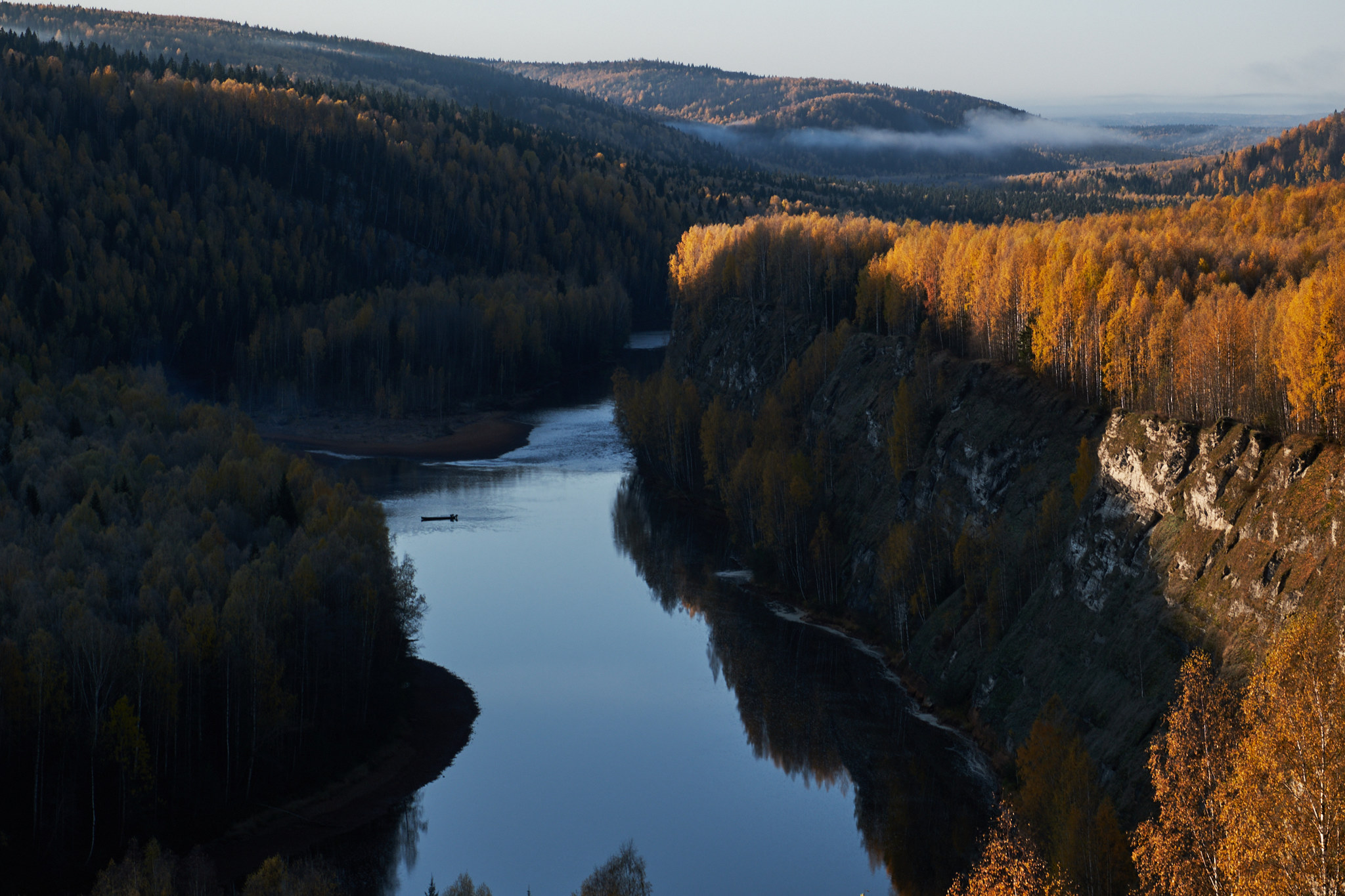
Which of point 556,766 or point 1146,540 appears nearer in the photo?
point 1146,540

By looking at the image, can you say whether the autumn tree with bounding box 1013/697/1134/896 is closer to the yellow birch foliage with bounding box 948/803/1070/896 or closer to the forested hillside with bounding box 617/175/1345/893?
the forested hillside with bounding box 617/175/1345/893

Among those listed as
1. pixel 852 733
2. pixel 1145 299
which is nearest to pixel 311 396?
pixel 852 733

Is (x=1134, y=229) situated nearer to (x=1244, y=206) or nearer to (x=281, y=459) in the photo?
(x=1244, y=206)

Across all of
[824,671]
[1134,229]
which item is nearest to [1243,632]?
[824,671]

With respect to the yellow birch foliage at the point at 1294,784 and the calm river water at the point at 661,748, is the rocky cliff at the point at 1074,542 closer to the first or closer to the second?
the calm river water at the point at 661,748

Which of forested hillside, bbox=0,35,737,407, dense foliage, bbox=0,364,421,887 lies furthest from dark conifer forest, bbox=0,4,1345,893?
forested hillside, bbox=0,35,737,407

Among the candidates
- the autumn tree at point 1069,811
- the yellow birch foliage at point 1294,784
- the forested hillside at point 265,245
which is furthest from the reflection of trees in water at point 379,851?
the forested hillside at point 265,245

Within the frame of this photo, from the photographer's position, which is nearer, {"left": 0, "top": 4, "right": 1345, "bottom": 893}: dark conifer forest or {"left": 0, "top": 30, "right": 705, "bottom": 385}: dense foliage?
{"left": 0, "top": 4, "right": 1345, "bottom": 893}: dark conifer forest
